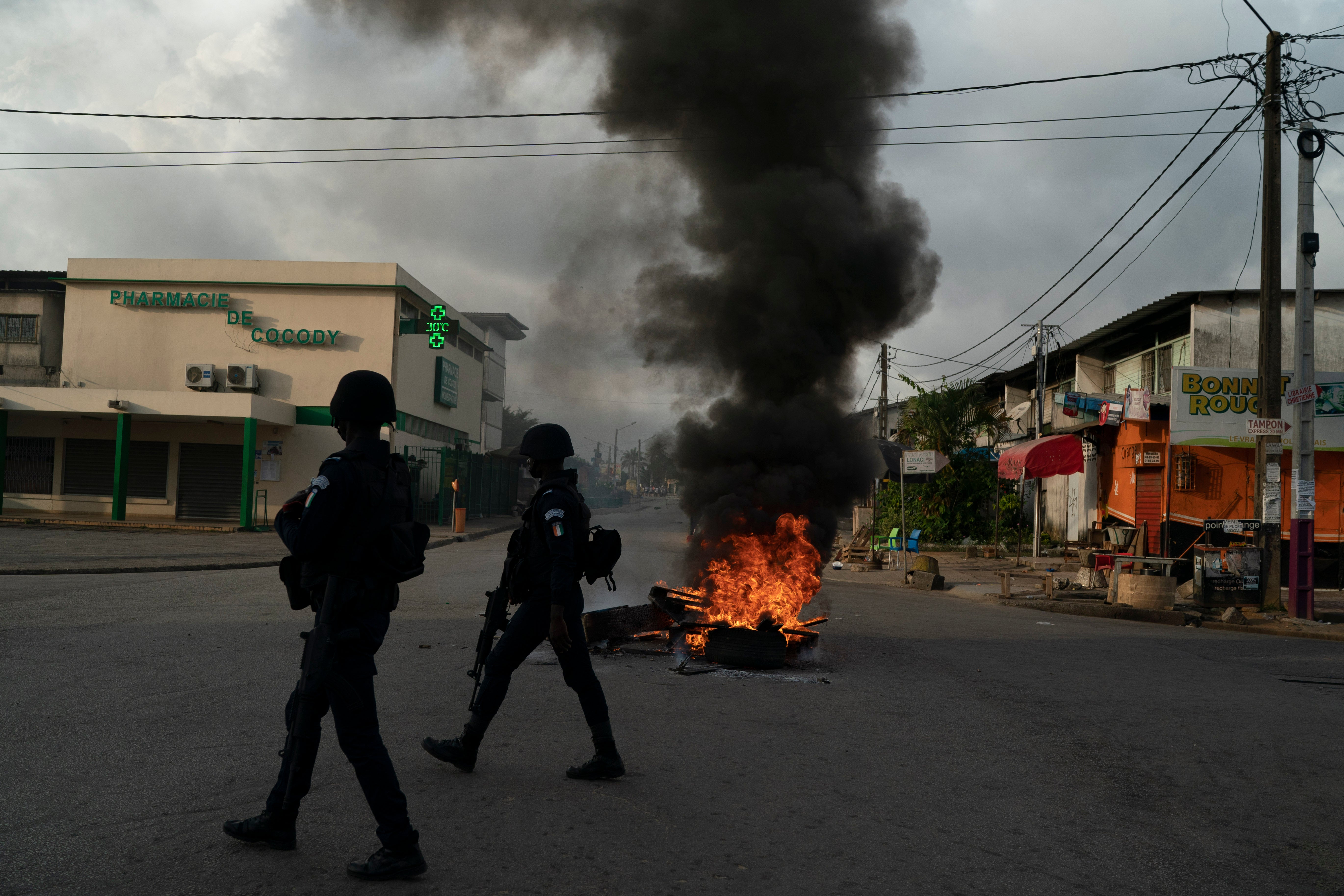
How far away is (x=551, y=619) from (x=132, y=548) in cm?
1645

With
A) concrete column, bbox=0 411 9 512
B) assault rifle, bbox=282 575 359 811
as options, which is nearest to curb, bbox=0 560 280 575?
assault rifle, bbox=282 575 359 811

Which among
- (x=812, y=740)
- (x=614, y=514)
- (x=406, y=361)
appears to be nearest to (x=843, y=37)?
(x=812, y=740)

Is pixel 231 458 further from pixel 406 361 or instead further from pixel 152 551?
pixel 152 551

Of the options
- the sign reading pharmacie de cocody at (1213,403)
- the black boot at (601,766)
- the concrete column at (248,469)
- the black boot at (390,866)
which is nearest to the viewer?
the black boot at (390,866)

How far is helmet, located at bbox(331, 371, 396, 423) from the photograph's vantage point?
338 cm

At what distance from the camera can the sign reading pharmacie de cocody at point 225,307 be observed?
26.6m

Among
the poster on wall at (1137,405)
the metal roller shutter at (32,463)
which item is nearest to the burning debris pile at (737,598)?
the poster on wall at (1137,405)

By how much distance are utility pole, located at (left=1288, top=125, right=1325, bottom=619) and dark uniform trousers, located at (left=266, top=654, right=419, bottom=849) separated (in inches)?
507

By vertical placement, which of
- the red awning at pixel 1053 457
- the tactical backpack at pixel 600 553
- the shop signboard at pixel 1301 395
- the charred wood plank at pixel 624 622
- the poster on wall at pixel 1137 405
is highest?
the poster on wall at pixel 1137 405

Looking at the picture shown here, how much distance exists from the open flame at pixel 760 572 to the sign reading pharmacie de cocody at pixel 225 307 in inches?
874

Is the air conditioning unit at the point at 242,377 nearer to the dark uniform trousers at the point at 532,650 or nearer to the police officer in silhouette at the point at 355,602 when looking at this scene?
the dark uniform trousers at the point at 532,650

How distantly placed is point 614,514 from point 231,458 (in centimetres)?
2503

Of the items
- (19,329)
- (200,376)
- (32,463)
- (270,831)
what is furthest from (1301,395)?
(19,329)

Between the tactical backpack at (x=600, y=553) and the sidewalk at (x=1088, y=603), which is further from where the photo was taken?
the sidewalk at (x=1088, y=603)
